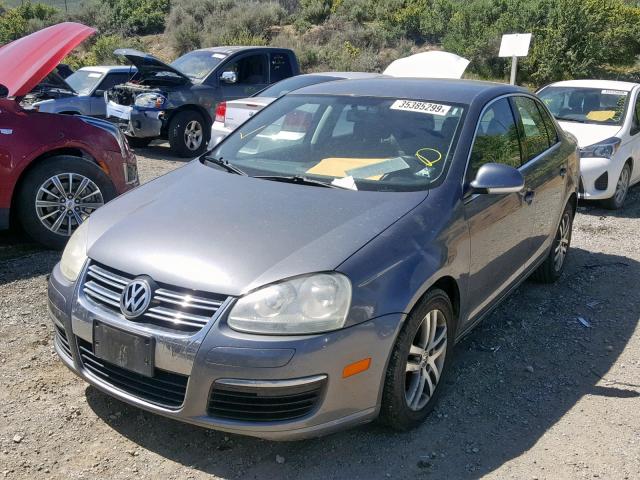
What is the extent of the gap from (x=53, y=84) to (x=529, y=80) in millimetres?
15343

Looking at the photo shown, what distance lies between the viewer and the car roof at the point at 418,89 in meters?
3.93

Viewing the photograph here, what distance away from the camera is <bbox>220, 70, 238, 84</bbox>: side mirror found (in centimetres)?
1100

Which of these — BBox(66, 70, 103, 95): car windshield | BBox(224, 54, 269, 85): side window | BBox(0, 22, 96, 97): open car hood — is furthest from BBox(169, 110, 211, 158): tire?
BBox(0, 22, 96, 97): open car hood

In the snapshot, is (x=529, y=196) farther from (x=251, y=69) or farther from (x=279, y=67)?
(x=279, y=67)

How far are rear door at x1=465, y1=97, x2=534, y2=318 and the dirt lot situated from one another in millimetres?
456

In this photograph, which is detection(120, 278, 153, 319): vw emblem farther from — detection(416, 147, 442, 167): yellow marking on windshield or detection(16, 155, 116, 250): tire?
detection(16, 155, 116, 250): tire

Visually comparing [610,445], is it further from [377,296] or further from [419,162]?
[419,162]

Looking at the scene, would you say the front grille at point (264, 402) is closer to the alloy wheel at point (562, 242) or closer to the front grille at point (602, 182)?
the alloy wheel at point (562, 242)

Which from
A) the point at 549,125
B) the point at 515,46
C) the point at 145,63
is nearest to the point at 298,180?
the point at 549,125

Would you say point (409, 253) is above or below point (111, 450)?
above

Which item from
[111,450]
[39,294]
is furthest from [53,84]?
[111,450]

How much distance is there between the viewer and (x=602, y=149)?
7617mm

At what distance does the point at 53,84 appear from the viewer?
394 inches

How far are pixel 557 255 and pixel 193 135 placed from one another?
7.22 metres
